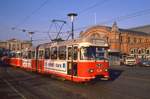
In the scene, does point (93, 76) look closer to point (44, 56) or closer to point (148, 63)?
point (44, 56)

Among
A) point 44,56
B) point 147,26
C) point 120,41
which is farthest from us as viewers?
point 147,26

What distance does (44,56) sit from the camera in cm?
2628

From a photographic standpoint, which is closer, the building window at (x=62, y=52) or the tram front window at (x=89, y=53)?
the tram front window at (x=89, y=53)

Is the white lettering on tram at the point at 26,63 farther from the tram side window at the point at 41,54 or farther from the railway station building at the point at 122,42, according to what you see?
the railway station building at the point at 122,42

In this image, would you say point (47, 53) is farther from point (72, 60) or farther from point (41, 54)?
point (72, 60)

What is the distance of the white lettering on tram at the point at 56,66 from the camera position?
822 inches

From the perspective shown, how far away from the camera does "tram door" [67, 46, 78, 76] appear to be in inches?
751

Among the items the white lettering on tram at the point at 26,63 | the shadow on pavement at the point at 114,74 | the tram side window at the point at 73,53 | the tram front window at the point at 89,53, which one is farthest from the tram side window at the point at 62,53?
the white lettering on tram at the point at 26,63

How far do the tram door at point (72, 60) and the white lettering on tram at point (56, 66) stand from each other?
68 cm

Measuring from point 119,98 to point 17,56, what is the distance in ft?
104

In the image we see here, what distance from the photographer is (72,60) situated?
19469mm

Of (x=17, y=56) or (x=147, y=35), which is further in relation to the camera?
(x=147, y=35)

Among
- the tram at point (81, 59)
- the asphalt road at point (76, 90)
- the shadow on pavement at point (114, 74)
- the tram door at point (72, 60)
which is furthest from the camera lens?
the shadow on pavement at point (114, 74)

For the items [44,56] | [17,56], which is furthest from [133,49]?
[44,56]
